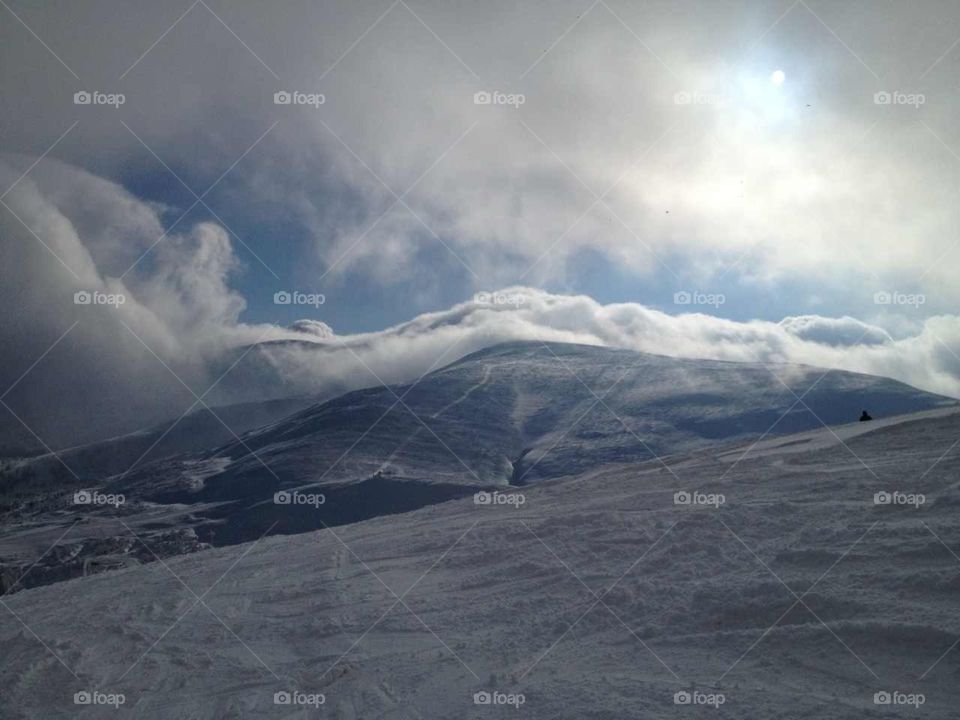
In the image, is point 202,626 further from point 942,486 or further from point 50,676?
point 942,486

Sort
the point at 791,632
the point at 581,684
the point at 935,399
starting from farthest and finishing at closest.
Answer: the point at 935,399, the point at 791,632, the point at 581,684

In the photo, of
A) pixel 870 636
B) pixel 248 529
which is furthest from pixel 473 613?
pixel 248 529
